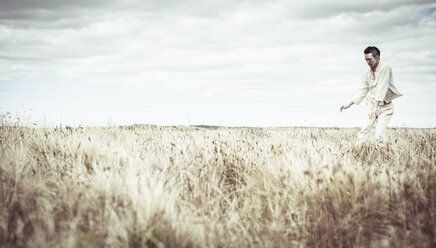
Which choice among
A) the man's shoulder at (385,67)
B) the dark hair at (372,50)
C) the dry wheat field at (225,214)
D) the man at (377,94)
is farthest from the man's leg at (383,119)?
the dry wheat field at (225,214)

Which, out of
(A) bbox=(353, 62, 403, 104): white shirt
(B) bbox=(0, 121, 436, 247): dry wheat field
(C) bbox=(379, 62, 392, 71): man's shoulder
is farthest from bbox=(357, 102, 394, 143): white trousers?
(B) bbox=(0, 121, 436, 247): dry wheat field

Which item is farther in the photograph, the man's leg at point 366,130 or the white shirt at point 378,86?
the man's leg at point 366,130

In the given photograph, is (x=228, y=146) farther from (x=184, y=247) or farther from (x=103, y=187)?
(x=184, y=247)

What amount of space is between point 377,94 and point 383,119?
62 centimetres

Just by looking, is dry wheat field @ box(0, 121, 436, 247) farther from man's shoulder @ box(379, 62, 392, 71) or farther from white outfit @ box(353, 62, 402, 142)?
man's shoulder @ box(379, 62, 392, 71)

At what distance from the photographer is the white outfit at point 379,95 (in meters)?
5.23

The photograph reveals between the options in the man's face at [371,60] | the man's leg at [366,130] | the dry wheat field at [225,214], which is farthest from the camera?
the man's leg at [366,130]

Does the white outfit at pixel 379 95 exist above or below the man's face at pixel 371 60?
below

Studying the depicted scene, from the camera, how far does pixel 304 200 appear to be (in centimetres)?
243

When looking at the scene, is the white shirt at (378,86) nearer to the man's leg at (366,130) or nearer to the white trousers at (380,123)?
the white trousers at (380,123)

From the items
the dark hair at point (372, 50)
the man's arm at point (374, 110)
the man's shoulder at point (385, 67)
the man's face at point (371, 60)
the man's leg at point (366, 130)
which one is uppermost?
the dark hair at point (372, 50)

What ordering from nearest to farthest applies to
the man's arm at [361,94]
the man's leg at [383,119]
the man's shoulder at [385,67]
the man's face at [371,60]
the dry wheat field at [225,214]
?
the dry wheat field at [225,214], the man's face at [371,60], the man's shoulder at [385,67], the man's leg at [383,119], the man's arm at [361,94]

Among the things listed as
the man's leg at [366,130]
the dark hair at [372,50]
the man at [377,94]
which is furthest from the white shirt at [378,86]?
the man's leg at [366,130]

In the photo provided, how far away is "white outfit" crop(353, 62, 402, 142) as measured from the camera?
523 centimetres
